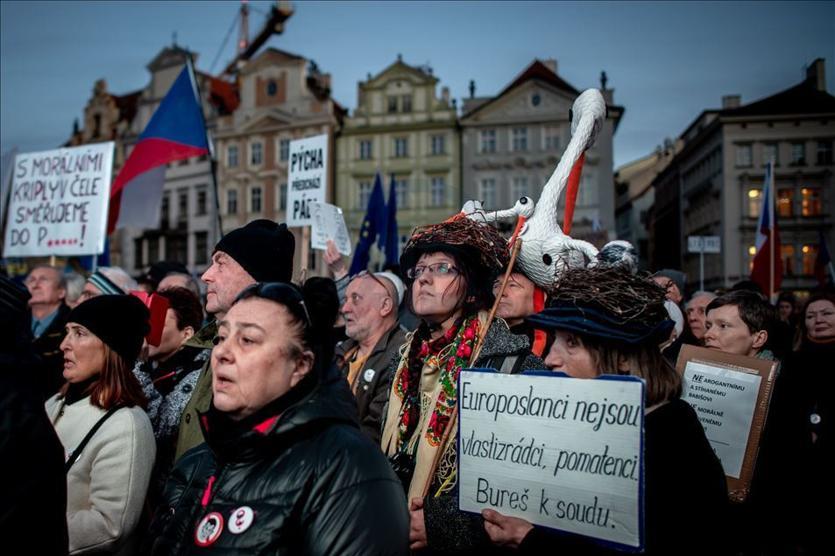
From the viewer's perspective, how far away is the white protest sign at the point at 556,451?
2.01 m

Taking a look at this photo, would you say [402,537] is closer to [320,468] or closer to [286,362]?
[320,468]

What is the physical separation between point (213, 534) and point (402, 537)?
0.54m

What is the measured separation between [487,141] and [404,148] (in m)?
4.77

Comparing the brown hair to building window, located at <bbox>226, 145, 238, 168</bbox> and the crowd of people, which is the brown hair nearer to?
the crowd of people

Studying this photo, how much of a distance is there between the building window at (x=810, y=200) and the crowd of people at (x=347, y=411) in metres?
40.0

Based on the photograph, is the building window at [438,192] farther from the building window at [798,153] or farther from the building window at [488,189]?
the building window at [798,153]

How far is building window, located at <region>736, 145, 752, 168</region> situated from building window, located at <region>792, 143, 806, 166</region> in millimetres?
2558

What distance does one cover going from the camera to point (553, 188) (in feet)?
11.5

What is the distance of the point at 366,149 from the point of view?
40.0 metres

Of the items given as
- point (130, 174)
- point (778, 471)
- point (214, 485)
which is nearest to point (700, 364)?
point (778, 471)

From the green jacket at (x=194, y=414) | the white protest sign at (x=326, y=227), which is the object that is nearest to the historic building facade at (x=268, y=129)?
the white protest sign at (x=326, y=227)

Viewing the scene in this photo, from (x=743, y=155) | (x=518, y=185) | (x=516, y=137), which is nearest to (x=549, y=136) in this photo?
(x=516, y=137)

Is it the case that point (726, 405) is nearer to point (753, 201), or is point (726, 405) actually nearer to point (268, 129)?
point (268, 129)

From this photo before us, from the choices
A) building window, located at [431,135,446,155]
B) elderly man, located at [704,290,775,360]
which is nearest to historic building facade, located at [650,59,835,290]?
building window, located at [431,135,446,155]
